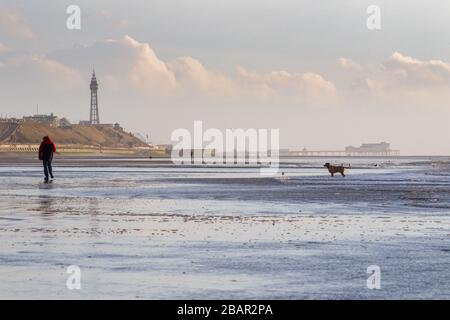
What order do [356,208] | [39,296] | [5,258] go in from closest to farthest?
[39,296]
[5,258]
[356,208]

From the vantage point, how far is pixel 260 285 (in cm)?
1154

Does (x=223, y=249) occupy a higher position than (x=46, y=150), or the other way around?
(x=46, y=150)

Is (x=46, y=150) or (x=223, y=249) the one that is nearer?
(x=223, y=249)

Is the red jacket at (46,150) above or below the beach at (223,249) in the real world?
above

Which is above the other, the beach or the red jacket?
the red jacket

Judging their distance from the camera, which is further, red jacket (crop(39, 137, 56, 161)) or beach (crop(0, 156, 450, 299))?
red jacket (crop(39, 137, 56, 161))

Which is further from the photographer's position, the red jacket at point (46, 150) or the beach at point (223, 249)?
the red jacket at point (46, 150)
